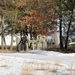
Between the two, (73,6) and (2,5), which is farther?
(2,5)

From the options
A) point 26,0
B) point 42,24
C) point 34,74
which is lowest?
point 34,74

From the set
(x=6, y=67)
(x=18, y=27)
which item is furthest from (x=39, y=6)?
(x=6, y=67)

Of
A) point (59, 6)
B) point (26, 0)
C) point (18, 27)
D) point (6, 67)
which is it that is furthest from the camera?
point (18, 27)

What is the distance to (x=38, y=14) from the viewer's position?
40188 mm

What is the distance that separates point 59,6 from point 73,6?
1365 millimetres

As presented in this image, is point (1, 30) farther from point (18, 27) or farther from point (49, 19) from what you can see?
point (49, 19)

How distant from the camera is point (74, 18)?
3550 cm

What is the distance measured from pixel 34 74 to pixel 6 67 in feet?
7.51

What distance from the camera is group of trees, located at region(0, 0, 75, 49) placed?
34750 millimetres

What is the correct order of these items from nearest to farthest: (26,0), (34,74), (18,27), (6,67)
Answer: (34,74) → (6,67) → (26,0) → (18,27)

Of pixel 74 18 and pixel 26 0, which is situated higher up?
pixel 26 0

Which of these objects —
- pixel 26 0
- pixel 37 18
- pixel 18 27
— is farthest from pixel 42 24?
pixel 18 27

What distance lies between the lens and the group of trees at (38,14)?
114 feet

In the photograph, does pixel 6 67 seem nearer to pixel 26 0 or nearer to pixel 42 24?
pixel 42 24
